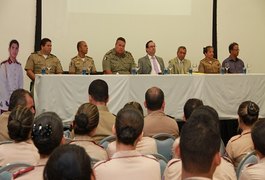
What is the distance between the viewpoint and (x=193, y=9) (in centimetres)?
975

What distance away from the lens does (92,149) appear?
9.43 ft

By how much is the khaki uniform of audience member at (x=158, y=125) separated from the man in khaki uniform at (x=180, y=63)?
473 cm

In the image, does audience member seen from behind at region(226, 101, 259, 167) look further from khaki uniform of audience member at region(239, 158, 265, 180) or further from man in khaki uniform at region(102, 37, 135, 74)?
man in khaki uniform at region(102, 37, 135, 74)

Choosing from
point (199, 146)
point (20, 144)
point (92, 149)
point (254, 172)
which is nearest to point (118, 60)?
point (92, 149)

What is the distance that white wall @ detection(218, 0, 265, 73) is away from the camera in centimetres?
1012

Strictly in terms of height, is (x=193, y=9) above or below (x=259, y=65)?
above

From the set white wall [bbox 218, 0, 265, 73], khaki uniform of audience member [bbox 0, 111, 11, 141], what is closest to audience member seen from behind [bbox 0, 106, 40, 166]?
khaki uniform of audience member [bbox 0, 111, 11, 141]

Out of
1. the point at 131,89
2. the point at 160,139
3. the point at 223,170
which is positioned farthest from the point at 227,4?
the point at 223,170

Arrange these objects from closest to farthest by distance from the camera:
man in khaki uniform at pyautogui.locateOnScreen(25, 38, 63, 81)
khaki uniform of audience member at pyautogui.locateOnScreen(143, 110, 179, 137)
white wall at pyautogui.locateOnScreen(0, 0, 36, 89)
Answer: khaki uniform of audience member at pyautogui.locateOnScreen(143, 110, 179, 137)
man in khaki uniform at pyautogui.locateOnScreen(25, 38, 63, 81)
white wall at pyautogui.locateOnScreen(0, 0, 36, 89)

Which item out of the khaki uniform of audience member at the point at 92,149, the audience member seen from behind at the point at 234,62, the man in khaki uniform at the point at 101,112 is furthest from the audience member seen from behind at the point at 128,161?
the audience member seen from behind at the point at 234,62

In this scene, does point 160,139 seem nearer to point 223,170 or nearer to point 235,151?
point 235,151

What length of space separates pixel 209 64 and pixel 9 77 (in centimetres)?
382

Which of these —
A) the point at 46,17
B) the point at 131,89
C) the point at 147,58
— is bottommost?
the point at 131,89

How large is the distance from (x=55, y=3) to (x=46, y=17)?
32 cm
